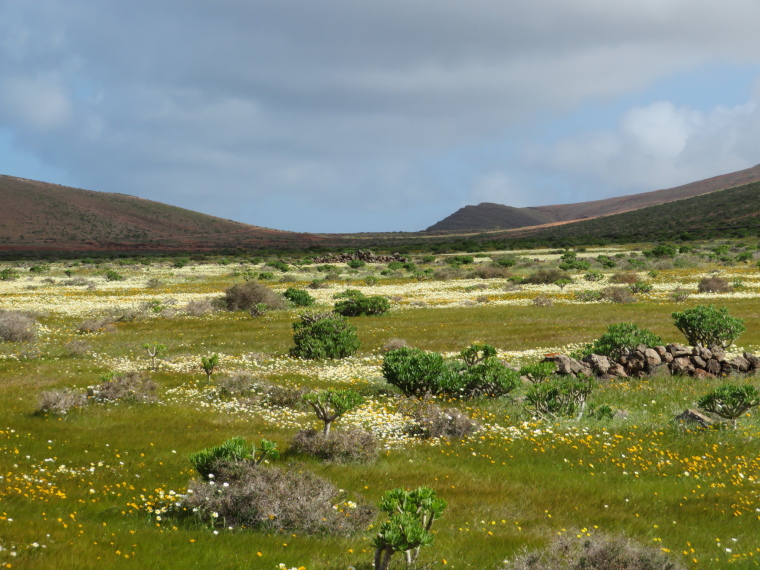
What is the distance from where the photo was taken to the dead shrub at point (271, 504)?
317 inches

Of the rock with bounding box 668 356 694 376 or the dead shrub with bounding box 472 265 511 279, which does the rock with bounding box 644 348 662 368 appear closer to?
the rock with bounding box 668 356 694 376

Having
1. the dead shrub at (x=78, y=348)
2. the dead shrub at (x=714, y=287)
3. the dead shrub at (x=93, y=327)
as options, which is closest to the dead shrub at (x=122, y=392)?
the dead shrub at (x=78, y=348)

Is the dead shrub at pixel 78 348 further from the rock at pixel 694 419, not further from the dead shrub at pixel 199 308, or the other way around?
the rock at pixel 694 419

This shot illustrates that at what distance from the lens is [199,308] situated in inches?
1459

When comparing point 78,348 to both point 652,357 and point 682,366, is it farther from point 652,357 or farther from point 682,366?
point 682,366

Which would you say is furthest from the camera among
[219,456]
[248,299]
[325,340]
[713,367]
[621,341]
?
[248,299]

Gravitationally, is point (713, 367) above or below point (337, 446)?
below

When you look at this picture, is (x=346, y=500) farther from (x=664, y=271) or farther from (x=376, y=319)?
(x=664, y=271)

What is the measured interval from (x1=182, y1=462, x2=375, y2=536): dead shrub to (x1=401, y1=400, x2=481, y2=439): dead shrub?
4.74 metres

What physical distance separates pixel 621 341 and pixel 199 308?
2616cm

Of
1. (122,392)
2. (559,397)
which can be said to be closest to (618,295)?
(559,397)

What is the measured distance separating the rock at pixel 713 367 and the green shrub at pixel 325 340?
13168mm

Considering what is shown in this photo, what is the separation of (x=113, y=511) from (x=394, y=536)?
15.6 feet

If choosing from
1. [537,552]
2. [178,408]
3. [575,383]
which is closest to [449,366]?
[575,383]
